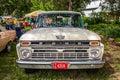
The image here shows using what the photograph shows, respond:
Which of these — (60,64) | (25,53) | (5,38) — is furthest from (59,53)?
(5,38)

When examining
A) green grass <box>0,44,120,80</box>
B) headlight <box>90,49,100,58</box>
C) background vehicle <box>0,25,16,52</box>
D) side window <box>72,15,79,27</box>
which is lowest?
green grass <box>0,44,120,80</box>

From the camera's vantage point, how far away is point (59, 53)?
21.6 feet

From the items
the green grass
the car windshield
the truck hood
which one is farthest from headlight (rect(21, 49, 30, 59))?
the car windshield

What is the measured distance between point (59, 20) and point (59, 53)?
6.82ft

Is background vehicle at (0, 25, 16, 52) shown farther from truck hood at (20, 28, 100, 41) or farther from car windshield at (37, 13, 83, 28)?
truck hood at (20, 28, 100, 41)

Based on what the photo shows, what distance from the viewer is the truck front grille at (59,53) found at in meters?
6.57

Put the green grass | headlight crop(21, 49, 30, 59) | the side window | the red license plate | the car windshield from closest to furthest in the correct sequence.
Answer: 1. the red license plate
2. headlight crop(21, 49, 30, 59)
3. the green grass
4. the car windshield
5. the side window

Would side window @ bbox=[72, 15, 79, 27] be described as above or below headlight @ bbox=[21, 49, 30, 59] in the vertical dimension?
above

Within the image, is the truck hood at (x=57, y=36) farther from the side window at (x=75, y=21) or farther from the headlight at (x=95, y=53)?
the side window at (x=75, y=21)

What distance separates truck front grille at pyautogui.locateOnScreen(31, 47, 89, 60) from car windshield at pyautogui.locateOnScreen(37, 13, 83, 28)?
1838 millimetres

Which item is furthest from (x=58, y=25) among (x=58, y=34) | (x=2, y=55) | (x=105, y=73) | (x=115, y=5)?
(x=115, y=5)

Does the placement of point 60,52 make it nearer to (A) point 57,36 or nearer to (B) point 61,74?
(A) point 57,36

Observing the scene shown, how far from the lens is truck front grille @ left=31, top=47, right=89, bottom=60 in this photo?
6.57m

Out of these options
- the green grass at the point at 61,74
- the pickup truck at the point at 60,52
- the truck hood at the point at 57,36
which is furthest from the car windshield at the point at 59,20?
the pickup truck at the point at 60,52
